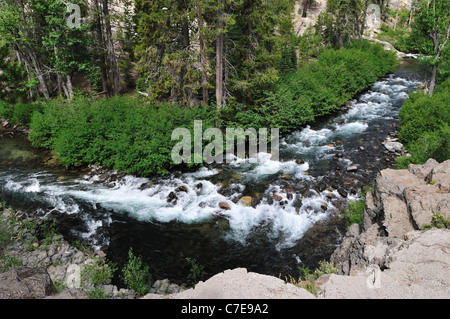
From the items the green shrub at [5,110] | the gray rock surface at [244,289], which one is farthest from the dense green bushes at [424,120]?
the green shrub at [5,110]

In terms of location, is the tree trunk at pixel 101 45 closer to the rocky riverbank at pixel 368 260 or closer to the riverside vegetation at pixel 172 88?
the riverside vegetation at pixel 172 88

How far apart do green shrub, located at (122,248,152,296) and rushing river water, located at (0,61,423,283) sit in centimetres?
43

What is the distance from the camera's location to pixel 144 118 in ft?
50.3

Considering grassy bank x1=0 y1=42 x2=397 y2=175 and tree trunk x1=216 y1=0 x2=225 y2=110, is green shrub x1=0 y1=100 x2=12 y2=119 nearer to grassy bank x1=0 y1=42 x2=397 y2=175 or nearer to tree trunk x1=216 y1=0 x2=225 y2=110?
grassy bank x1=0 y1=42 x2=397 y2=175

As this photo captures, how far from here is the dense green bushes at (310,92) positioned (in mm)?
18016

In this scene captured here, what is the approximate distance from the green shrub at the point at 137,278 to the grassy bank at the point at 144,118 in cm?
623

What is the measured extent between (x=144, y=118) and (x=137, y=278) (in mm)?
9675

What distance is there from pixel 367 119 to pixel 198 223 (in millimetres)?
A: 16248

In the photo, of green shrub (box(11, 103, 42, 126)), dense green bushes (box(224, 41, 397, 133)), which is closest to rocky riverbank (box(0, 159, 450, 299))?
dense green bushes (box(224, 41, 397, 133))

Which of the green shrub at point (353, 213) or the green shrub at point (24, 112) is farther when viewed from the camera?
the green shrub at point (24, 112)

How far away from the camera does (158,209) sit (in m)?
11.8

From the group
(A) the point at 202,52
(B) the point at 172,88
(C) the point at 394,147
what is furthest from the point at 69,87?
(C) the point at 394,147

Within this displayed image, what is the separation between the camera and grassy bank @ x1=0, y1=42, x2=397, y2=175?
14.1m

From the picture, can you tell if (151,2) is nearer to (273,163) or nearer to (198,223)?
(273,163)
